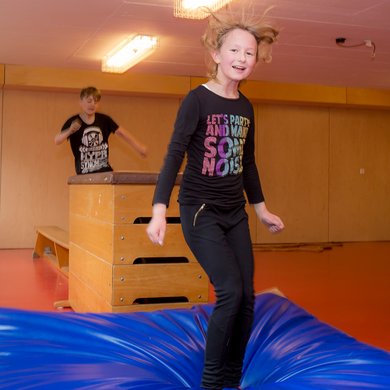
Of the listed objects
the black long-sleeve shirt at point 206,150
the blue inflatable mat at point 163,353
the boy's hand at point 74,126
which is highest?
the boy's hand at point 74,126

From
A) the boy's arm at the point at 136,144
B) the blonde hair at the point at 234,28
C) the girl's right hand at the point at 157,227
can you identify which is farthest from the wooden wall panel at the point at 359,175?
the girl's right hand at the point at 157,227

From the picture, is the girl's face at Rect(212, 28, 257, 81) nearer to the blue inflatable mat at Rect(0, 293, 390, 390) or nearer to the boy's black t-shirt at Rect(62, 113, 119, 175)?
the blue inflatable mat at Rect(0, 293, 390, 390)

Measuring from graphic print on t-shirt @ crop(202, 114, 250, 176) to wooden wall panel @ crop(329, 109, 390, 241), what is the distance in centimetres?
881

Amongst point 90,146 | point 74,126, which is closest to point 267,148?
point 90,146

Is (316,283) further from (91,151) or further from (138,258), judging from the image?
Result: (138,258)

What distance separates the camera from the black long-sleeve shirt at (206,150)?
93.5 inches

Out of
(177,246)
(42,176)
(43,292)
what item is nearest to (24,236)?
(42,176)

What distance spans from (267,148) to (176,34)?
4046 mm

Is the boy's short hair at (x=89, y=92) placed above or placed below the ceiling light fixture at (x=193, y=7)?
below

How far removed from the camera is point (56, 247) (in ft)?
21.1

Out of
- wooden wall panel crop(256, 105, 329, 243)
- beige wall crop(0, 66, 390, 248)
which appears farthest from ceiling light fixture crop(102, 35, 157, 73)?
wooden wall panel crop(256, 105, 329, 243)

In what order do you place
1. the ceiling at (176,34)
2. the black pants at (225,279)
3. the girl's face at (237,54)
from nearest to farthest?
the black pants at (225,279)
the girl's face at (237,54)
the ceiling at (176,34)

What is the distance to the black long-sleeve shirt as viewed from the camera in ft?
7.79

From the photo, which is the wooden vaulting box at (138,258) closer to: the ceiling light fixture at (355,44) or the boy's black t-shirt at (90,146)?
the boy's black t-shirt at (90,146)
